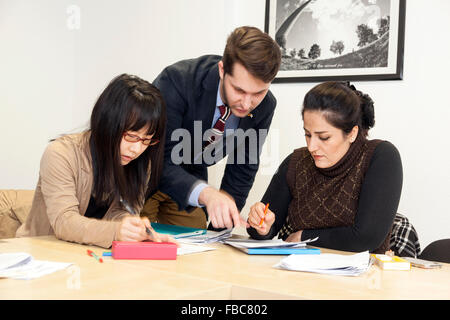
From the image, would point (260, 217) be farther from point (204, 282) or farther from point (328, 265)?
point (204, 282)

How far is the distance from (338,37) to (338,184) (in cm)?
126

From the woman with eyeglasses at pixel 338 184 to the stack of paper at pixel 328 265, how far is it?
1.42 ft

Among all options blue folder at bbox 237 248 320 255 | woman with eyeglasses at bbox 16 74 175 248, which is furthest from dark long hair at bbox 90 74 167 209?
blue folder at bbox 237 248 320 255

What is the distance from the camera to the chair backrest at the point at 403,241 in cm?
203

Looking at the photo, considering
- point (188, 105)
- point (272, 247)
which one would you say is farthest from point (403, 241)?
point (188, 105)

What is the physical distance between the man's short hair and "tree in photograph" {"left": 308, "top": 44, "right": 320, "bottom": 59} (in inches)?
48.3

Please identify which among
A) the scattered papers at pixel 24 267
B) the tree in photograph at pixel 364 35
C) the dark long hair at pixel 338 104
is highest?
the tree in photograph at pixel 364 35

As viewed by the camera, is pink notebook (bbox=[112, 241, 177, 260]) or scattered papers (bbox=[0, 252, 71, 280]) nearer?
scattered papers (bbox=[0, 252, 71, 280])

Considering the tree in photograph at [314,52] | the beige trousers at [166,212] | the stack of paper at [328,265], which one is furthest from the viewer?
the tree in photograph at [314,52]

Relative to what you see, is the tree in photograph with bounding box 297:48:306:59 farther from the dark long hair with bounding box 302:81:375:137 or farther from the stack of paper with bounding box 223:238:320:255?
the stack of paper with bounding box 223:238:320:255

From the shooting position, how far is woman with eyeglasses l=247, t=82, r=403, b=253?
Answer: 1.83 metres

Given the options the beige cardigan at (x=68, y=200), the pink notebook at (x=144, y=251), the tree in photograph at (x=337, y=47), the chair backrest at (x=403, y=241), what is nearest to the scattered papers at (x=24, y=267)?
the pink notebook at (x=144, y=251)

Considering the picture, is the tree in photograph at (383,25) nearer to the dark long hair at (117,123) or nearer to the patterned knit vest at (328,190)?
the patterned knit vest at (328,190)

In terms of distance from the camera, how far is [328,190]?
78.2 inches
